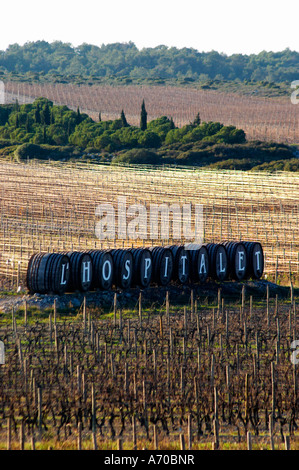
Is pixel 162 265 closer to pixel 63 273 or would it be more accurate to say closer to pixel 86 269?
pixel 86 269

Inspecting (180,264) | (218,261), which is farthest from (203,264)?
(180,264)

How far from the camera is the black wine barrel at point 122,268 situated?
2553cm

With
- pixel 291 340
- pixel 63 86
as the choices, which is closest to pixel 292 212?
pixel 291 340

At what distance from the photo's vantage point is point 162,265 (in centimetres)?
2666

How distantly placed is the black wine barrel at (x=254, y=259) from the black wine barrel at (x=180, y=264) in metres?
2.79

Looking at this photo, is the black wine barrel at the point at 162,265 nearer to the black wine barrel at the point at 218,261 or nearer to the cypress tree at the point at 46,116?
the black wine barrel at the point at 218,261

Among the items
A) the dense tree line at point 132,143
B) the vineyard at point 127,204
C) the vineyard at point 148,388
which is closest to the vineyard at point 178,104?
the dense tree line at point 132,143

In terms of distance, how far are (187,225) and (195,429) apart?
25910mm

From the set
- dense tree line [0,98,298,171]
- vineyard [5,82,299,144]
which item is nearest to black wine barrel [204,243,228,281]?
dense tree line [0,98,298,171]

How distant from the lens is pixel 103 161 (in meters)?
71.6

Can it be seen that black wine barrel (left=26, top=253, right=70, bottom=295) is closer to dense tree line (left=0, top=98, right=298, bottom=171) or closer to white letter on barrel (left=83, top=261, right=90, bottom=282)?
white letter on barrel (left=83, top=261, right=90, bottom=282)

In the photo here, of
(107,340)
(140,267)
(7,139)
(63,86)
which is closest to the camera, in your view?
(107,340)

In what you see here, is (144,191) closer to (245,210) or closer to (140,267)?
(245,210)

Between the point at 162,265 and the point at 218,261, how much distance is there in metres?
2.49
